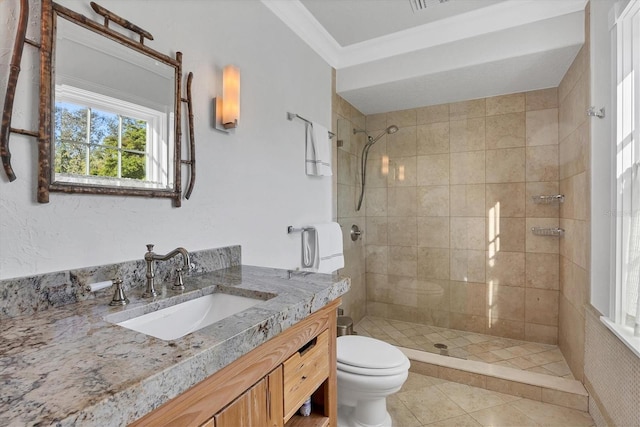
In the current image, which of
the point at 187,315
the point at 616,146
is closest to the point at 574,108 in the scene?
the point at 616,146

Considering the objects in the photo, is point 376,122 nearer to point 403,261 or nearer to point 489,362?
point 403,261

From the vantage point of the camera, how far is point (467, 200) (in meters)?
2.81

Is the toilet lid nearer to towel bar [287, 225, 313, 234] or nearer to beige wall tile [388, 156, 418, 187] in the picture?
towel bar [287, 225, 313, 234]

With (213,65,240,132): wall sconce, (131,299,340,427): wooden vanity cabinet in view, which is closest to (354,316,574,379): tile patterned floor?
(131,299,340,427): wooden vanity cabinet

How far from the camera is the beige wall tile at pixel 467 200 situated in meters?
2.76

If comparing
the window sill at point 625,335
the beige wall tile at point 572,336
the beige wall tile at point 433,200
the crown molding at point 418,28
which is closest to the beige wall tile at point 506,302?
the beige wall tile at point 572,336

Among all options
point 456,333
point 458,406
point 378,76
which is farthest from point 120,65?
point 456,333

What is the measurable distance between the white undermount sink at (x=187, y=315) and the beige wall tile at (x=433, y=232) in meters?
2.26

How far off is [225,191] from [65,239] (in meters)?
0.67

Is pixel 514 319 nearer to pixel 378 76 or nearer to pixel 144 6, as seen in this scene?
pixel 378 76

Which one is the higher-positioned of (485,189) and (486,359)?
(485,189)

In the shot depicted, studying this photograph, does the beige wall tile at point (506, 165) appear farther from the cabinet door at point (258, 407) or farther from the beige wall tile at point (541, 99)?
the cabinet door at point (258, 407)

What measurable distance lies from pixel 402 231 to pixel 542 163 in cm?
128

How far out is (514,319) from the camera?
2.65 metres
